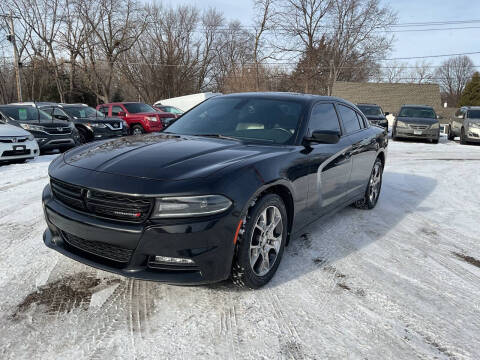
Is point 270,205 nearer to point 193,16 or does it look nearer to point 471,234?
point 471,234

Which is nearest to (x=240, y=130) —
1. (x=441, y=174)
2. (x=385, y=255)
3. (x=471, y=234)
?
(x=385, y=255)

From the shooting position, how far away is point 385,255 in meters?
3.67

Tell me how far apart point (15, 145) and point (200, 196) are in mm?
7861

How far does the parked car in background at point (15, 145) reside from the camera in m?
8.23

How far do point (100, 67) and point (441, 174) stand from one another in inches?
1771

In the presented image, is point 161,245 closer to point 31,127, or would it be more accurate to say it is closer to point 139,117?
point 31,127

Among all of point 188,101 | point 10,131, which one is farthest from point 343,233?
point 188,101

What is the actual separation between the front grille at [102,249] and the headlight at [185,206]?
13.1 inches

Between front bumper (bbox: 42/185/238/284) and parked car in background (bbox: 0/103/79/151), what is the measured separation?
881 cm

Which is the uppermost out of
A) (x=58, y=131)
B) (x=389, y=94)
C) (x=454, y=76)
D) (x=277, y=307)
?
(x=454, y=76)

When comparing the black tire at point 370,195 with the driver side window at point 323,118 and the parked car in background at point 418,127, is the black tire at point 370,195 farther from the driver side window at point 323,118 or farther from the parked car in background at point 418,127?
the parked car in background at point 418,127

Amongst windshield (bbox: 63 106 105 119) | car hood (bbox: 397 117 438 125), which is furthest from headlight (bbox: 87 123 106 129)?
car hood (bbox: 397 117 438 125)

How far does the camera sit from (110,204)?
239 centimetres

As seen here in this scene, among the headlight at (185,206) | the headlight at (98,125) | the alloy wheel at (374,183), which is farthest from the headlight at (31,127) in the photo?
the headlight at (185,206)
